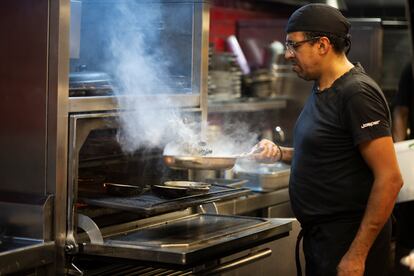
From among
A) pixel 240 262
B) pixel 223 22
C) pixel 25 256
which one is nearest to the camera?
pixel 25 256

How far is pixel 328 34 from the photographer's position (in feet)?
10.3

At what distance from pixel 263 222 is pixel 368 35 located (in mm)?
3188

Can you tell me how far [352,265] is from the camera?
2953 mm

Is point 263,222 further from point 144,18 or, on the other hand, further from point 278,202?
point 278,202

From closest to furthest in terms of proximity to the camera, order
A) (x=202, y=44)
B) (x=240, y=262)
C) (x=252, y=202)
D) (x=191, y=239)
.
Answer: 1. (x=191, y=239)
2. (x=240, y=262)
3. (x=202, y=44)
4. (x=252, y=202)

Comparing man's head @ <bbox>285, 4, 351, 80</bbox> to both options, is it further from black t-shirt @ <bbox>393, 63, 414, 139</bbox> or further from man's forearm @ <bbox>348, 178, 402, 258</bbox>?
black t-shirt @ <bbox>393, 63, 414, 139</bbox>

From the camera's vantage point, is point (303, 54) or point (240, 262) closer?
point (303, 54)

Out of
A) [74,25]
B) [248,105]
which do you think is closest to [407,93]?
[248,105]

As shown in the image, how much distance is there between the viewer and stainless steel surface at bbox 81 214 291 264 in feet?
9.50

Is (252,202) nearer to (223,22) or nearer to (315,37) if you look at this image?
(315,37)

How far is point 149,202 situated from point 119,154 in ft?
2.10

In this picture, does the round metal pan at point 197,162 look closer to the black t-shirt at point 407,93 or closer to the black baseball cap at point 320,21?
the black baseball cap at point 320,21

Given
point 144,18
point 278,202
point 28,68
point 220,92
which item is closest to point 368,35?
point 220,92

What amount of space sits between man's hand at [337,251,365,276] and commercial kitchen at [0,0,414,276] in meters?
0.44
